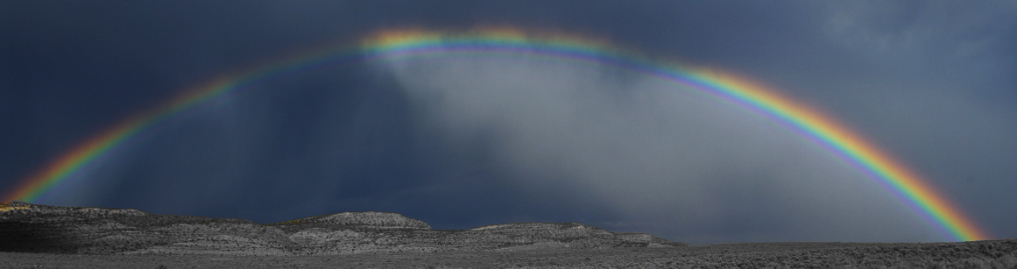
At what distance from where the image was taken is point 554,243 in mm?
66812

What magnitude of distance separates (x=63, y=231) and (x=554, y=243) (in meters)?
49.3

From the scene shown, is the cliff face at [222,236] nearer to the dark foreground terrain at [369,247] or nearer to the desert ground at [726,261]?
the dark foreground terrain at [369,247]

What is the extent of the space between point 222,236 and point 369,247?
1408 cm

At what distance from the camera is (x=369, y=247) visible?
5781 centimetres

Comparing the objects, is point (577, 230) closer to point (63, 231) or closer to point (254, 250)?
point (254, 250)

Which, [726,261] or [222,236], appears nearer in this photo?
[726,261]

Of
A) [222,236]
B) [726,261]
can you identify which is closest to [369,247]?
[222,236]

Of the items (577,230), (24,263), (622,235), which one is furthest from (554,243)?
(24,263)

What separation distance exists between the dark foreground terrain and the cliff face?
10 centimetres

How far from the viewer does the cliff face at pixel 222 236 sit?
162ft

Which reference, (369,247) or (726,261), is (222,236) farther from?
(726,261)

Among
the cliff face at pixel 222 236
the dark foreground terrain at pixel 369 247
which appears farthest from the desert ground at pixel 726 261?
the cliff face at pixel 222 236

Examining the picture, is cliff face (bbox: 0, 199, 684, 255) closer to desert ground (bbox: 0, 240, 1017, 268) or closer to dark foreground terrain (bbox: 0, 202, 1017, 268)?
dark foreground terrain (bbox: 0, 202, 1017, 268)

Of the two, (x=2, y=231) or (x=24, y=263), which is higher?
(x=2, y=231)
